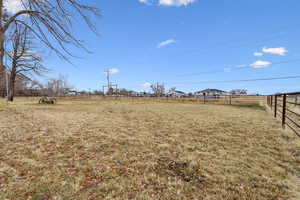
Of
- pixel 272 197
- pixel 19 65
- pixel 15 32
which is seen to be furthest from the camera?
pixel 19 65

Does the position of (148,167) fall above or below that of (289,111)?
below

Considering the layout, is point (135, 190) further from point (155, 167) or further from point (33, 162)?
point (33, 162)

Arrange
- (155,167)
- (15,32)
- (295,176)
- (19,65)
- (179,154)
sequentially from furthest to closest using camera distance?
(19,65) → (15,32) → (179,154) → (155,167) → (295,176)

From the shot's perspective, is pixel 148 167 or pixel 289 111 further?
pixel 289 111

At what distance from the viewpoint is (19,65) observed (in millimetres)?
18469

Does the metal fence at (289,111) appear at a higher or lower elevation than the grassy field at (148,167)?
higher

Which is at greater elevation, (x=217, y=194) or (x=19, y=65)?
(x=19, y=65)

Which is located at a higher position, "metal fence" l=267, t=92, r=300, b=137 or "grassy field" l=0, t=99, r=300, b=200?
"metal fence" l=267, t=92, r=300, b=137

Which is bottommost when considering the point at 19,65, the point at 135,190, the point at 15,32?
the point at 135,190

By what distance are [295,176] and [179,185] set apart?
6.11 ft

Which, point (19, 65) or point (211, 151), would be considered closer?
point (211, 151)

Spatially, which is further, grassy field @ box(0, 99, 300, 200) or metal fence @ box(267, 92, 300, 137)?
metal fence @ box(267, 92, 300, 137)

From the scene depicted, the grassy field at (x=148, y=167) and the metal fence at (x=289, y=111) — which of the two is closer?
the grassy field at (x=148, y=167)

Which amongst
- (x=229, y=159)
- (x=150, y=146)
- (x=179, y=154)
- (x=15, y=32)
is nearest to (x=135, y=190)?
(x=179, y=154)
